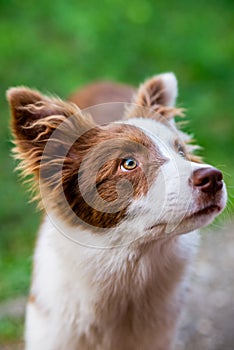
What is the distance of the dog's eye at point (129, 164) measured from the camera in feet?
9.39

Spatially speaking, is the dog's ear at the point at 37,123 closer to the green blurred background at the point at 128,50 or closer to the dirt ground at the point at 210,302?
the dirt ground at the point at 210,302

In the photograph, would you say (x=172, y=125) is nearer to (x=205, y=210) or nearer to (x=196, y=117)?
(x=205, y=210)

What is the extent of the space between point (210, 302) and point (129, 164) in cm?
187

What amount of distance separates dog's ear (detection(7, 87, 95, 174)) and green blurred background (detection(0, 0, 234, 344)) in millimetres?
2891

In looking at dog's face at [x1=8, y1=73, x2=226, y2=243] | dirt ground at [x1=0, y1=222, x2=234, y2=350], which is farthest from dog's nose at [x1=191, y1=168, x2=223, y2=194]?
dirt ground at [x1=0, y1=222, x2=234, y2=350]

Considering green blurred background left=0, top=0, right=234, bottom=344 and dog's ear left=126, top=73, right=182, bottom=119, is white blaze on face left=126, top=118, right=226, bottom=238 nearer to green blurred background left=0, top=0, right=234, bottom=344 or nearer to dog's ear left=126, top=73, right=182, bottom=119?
dog's ear left=126, top=73, right=182, bottom=119

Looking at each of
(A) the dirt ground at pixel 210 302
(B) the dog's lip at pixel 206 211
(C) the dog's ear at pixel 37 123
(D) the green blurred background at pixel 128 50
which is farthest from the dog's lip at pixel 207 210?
(D) the green blurred background at pixel 128 50

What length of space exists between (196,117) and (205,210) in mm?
3890

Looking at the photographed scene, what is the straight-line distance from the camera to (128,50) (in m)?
7.25

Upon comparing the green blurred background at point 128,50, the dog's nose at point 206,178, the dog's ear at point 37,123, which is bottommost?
the dog's nose at point 206,178

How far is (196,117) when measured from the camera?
6531mm

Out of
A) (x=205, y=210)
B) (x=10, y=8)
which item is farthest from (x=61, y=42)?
(x=205, y=210)

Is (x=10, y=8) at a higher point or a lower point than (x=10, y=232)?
higher

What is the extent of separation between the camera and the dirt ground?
164 inches
